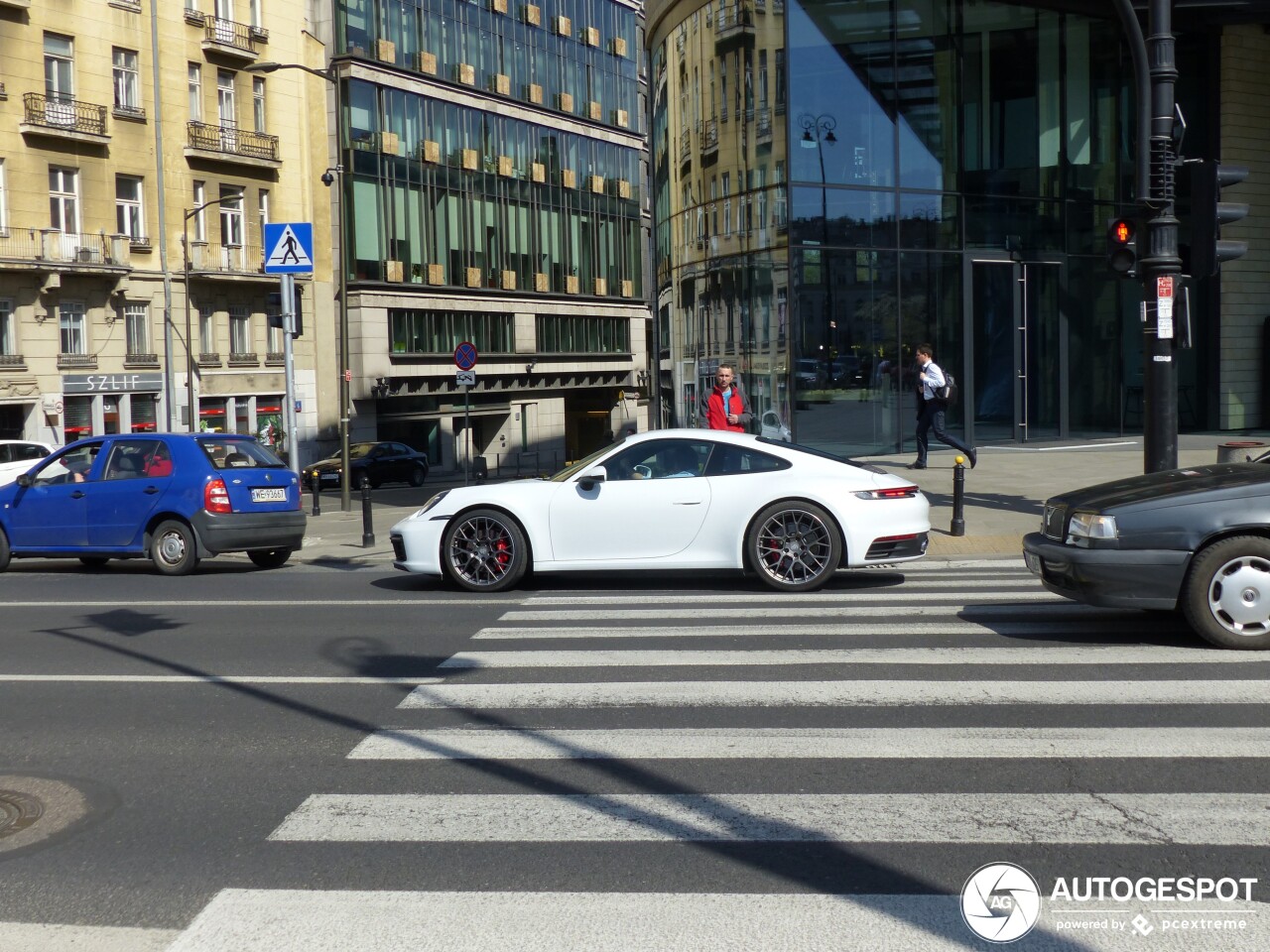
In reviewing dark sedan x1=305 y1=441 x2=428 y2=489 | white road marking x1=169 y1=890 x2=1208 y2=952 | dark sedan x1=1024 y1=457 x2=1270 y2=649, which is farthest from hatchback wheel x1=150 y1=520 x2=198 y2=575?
dark sedan x1=305 y1=441 x2=428 y2=489

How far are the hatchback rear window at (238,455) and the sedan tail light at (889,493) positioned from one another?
7.02 m

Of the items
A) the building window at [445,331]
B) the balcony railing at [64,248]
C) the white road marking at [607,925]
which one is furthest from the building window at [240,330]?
the white road marking at [607,925]

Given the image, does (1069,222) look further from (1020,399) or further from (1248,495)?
(1248,495)

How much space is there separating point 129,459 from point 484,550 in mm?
5502

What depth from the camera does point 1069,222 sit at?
2723 centimetres

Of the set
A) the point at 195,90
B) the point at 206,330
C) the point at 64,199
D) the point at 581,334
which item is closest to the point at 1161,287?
the point at 64,199

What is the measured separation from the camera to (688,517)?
11.7 m

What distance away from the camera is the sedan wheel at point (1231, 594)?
8102mm

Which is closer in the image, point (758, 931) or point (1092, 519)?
point (758, 931)

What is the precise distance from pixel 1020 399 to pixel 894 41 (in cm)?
724

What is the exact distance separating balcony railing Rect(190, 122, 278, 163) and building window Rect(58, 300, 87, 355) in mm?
7434

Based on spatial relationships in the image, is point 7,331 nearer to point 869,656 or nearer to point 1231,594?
point 869,656

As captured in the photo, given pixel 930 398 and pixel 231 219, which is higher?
pixel 231 219

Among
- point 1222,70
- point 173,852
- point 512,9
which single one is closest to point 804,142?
point 1222,70
